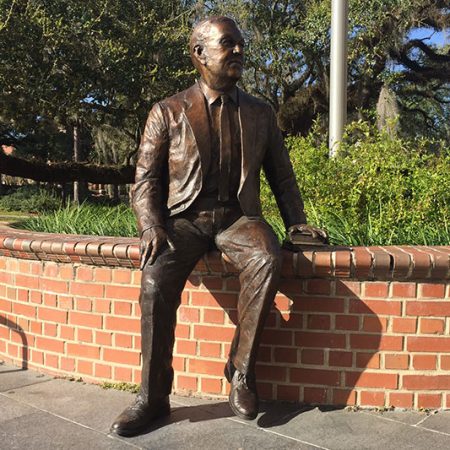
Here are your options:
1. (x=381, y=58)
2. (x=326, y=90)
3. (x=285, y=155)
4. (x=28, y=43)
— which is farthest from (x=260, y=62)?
(x=285, y=155)

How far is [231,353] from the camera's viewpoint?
302 centimetres

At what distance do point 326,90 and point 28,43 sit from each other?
8.36 m

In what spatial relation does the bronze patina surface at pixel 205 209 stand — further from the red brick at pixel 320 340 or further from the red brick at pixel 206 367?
the red brick at pixel 320 340

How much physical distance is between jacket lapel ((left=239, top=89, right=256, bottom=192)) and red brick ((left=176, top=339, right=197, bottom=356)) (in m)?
1.01

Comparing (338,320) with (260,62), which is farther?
(260,62)

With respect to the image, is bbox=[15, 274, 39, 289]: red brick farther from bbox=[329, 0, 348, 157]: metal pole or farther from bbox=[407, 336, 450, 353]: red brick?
bbox=[329, 0, 348, 157]: metal pole

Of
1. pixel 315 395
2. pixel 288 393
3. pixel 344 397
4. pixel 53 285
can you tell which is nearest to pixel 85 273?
pixel 53 285

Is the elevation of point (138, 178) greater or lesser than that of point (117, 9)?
lesser

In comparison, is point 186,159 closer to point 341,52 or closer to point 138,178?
point 138,178

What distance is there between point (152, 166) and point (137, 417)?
1328 millimetres

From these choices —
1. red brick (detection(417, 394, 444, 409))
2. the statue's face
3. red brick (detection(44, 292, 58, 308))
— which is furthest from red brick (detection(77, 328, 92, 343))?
red brick (detection(417, 394, 444, 409))

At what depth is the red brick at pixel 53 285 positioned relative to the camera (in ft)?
12.2

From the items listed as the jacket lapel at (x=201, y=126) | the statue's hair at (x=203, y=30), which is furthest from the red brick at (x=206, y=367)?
the statue's hair at (x=203, y=30)

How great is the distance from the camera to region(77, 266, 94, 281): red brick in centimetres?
360
